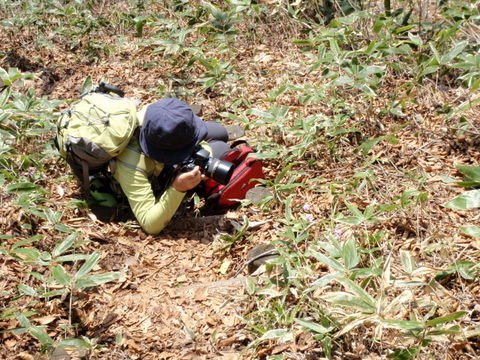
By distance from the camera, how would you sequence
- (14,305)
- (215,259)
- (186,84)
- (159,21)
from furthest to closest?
(159,21) → (186,84) → (215,259) → (14,305)

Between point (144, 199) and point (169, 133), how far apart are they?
0.45m

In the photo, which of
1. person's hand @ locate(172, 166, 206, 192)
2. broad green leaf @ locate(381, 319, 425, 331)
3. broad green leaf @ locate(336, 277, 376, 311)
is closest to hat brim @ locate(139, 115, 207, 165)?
person's hand @ locate(172, 166, 206, 192)

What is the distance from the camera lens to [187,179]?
2.79 meters

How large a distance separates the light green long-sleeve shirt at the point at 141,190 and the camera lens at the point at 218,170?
209 millimetres

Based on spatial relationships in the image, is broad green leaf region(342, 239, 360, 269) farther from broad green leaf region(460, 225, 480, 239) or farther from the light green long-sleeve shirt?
the light green long-sleeve shirt

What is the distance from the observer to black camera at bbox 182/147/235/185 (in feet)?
9.29

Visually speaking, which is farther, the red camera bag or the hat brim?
the red camera bag

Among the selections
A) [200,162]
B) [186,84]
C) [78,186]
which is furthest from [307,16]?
[78,186]

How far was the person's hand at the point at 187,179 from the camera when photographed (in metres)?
2.79

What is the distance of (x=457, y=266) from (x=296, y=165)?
1.39 metres

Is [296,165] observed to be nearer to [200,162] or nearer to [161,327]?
[200,162]

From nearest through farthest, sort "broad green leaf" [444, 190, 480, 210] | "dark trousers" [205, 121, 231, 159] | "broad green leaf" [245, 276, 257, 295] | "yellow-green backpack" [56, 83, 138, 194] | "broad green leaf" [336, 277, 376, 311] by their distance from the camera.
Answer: "broad green leaf" [444, 190, 480, 210] → "broad green leaf" [336, 277, 376, 311] → "broad green leaf" [245, 276, 257, 295] → "yellow-green backpack" [56, 83, 138, 194] → "dark trousers" [205, 121, 231, 159]

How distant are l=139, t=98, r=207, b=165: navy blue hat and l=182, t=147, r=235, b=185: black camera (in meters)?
0.04

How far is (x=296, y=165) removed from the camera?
3.20 m
